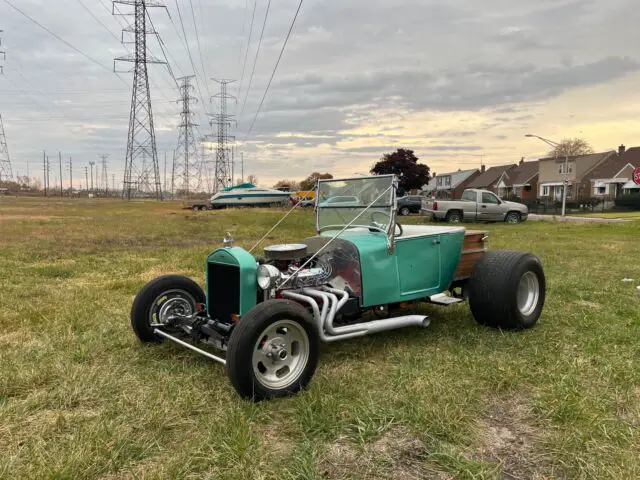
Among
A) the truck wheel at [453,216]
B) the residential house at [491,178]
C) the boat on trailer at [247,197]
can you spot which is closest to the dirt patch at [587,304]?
the truck wheel at [453,216]

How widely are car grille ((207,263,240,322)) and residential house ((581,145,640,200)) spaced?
58323 mm

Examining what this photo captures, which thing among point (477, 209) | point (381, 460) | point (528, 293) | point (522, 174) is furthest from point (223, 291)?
point (522, 174)

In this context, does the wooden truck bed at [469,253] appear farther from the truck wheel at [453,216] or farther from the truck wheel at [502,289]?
the truck wheel at [453,216]

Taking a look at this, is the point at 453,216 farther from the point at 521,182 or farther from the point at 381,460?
the point at 521,182

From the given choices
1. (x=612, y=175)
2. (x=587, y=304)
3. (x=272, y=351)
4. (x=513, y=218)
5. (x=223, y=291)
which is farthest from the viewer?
(x=612, y=175)

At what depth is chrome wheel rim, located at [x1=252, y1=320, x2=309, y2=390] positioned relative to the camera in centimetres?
393

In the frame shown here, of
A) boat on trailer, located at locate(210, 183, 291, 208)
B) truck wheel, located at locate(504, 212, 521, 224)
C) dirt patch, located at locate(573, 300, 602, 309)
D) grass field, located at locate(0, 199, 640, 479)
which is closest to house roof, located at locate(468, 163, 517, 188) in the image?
boat on trailer, located at locate(210, 183, 291, 208)

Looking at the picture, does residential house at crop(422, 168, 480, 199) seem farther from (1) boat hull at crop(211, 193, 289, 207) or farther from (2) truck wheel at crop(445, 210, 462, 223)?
(2) truck wheel at crop(445, 210, 462, 223)

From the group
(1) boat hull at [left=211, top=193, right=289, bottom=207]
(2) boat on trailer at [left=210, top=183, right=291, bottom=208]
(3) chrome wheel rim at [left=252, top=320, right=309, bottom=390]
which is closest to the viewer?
(3) chrome wheel rim at [left=252, top=320, right=309, bottom=390]

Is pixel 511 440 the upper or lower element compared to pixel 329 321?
lower

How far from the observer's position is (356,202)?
5879mm

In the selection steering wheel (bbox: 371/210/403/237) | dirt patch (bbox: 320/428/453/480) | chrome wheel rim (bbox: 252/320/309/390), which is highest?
steering wheel (bbox: 371/210/403/237)

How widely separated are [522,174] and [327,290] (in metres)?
74.0

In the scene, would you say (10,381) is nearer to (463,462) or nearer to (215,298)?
(215,298)
